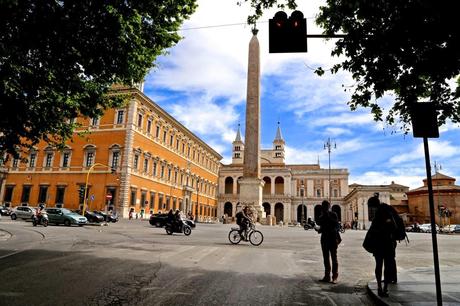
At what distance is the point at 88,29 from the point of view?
7598 mm

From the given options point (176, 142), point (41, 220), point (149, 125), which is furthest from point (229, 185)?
point (41, 220)

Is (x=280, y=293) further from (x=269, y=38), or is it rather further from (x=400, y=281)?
(x=269, y=38)

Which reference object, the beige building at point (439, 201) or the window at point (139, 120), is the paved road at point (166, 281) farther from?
the beige building at point (439, 201)

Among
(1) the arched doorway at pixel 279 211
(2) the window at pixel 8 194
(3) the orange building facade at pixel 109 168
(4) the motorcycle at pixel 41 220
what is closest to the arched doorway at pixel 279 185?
(1) the arched doorway at pixel 279 211

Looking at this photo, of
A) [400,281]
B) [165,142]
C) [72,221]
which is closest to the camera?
[400,281]

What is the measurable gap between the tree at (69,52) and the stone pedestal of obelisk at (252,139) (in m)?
25.2

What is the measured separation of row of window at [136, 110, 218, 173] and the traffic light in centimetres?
3984

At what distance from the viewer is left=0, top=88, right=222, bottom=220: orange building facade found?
4131cm

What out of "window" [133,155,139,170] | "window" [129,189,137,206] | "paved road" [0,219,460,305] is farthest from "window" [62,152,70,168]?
"paved road" [0,219,460,305]

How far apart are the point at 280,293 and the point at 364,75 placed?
15.4ft

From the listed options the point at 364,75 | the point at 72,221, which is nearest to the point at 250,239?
the point at 364,75

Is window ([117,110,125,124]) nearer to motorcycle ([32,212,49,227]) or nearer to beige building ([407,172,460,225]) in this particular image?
motorcycle ([32,212,49,227])

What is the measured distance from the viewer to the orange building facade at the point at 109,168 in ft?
136

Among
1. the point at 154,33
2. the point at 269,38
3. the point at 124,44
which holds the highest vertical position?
the point at 154,33
